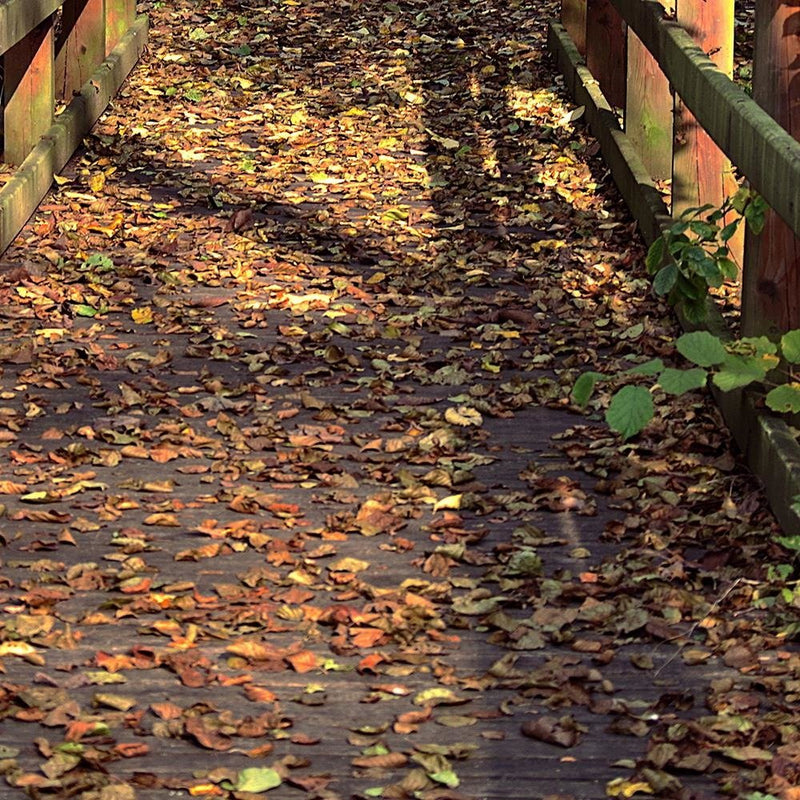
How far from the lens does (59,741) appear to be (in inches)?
150

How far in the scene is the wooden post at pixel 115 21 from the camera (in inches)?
443

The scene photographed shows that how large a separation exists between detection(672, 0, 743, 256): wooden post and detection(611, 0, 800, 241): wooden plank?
125mm

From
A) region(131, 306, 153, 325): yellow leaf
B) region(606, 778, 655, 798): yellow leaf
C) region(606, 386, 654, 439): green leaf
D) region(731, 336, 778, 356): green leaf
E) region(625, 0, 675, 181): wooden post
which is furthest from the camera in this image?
region(625, 0, 675, 181): wooden post

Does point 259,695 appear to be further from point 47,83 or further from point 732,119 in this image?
point 47,83

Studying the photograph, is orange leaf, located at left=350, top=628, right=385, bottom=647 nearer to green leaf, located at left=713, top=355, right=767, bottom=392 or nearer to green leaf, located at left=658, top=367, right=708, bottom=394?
green leaf, located at left=658, top=367, right=708, bottom=394

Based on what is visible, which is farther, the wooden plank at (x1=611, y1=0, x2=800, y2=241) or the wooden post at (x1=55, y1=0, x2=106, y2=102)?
the wooden post at (x1=55, y1=0, x2=106, y2=102)

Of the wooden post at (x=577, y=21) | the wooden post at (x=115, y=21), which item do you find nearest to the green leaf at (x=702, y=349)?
the wooden post at (x=577, y=21)

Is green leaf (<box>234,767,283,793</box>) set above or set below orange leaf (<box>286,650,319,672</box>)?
above

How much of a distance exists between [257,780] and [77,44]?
7.31 meters

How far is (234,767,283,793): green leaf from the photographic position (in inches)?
143

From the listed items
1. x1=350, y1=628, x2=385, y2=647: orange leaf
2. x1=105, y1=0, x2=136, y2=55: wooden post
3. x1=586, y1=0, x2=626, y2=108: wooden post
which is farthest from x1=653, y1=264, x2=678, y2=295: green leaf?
x1=105, y1=0, x2=136, y2=55: wooden post

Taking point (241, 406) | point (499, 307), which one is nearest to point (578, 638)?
point (241, 406)

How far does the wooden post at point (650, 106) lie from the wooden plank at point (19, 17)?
2871 millimetres

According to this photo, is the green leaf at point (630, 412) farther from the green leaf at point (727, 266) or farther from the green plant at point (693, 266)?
the green leaf at point (727, 266)
